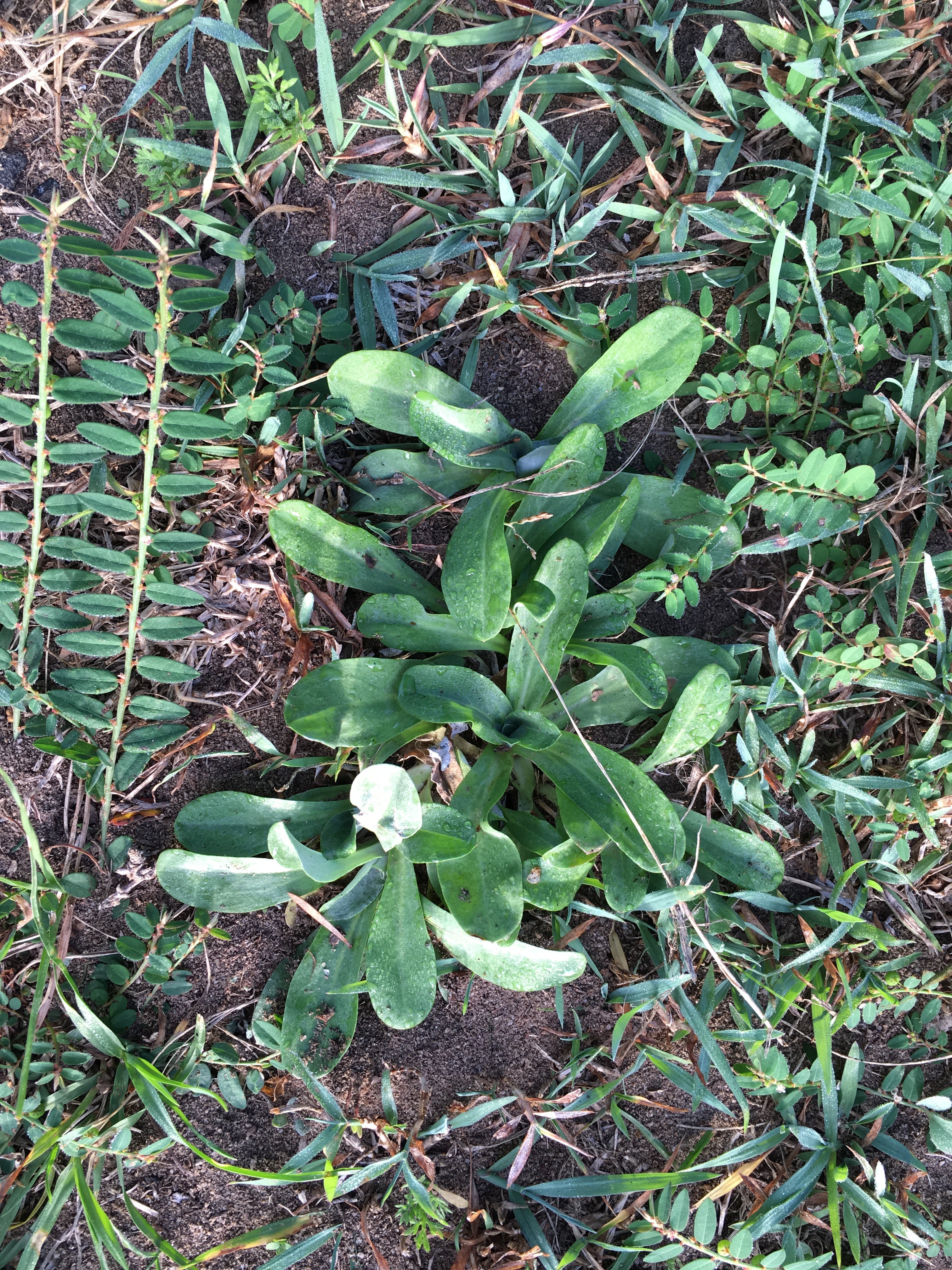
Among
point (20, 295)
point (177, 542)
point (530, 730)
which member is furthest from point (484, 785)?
point (20, 295)

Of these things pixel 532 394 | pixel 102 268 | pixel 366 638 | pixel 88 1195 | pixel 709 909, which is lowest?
pixel 88 1195

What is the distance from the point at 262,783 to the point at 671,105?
163 cm

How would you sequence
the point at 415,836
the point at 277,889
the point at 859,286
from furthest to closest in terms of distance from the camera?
the point at 859,286, the point at 277,889, the point at 415,836

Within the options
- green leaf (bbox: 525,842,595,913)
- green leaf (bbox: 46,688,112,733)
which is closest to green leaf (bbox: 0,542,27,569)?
green leaf (bbox: 46,688,112,733)

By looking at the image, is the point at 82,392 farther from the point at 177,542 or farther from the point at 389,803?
the point at 389,803

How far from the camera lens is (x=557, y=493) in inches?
67.0

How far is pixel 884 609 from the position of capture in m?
1.85

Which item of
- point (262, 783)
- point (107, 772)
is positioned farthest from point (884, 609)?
point (107, 772)

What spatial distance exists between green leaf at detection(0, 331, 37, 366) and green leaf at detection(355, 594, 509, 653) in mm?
734

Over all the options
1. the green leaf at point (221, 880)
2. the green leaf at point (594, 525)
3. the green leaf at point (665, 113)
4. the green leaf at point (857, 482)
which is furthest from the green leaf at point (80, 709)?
the green leaf at point (665, 113)

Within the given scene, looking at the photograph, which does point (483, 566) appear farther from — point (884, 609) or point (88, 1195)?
point (88, 1195)

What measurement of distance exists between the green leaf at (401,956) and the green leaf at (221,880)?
7.3 inches

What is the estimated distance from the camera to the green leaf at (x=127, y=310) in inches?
61.3

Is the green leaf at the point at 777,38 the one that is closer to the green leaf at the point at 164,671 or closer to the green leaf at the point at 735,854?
the green leaf at the point at 735,854
